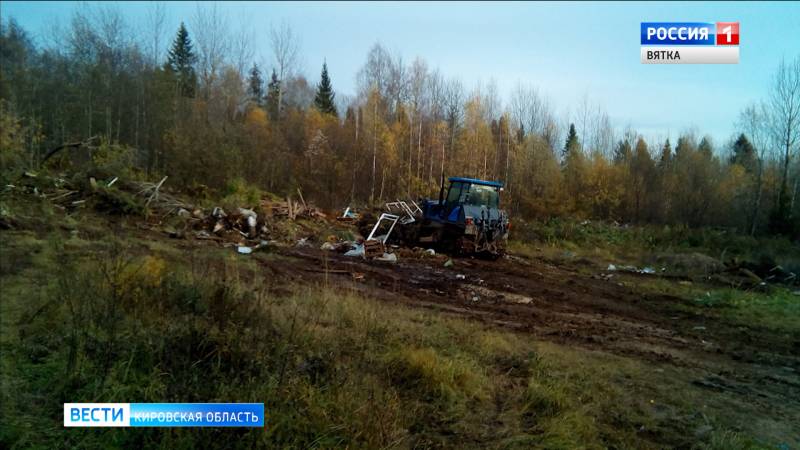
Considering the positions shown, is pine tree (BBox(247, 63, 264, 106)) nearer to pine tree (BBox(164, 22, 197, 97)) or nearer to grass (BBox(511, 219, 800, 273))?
pine tree (BBox(164, 22, 197, 97))

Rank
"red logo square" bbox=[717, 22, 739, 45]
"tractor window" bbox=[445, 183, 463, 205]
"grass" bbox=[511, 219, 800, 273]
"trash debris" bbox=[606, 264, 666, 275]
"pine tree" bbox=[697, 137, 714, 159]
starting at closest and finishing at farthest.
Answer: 1. "red logo square" bbox=[717, 22, 739, 45]
2. "trash debris" bbox=[606, 264, 666, 275]
3. "tractor window" bbox=[445, 183, 463, 205]
4. "grass" bbox=[511, 219, 800, 273]
5. "pine tree" bbox=[697, 137, 714, 159]

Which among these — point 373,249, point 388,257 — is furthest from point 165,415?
point 373,249

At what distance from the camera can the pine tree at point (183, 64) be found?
101ft

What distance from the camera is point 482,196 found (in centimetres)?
1520

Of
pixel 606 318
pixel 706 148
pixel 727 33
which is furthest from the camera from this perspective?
pixel 706 148

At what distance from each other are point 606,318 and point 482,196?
744cm

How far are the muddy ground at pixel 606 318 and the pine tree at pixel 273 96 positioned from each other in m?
25.1

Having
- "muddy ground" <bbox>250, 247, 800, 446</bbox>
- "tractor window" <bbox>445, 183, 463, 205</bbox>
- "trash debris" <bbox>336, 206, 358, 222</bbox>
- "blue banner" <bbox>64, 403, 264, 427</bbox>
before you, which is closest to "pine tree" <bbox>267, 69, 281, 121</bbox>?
"trash debris" <bbox>336, 206, 358, 222</bbox>

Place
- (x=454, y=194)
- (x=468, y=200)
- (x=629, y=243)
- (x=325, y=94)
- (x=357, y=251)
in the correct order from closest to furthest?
(x=357, y=251) → (x=468, y=200) → (x=454, y=194) → (x=629, y=243) → (x=325, y=94)

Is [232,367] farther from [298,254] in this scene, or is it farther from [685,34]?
[298,254]

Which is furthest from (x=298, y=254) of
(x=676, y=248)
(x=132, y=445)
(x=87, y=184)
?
(x=676, y=248)

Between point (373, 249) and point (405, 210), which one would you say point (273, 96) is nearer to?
point (405, 210)

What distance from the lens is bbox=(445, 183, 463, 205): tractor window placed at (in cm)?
1528

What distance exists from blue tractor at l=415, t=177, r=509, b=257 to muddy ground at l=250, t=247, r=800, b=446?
1.03 meters
